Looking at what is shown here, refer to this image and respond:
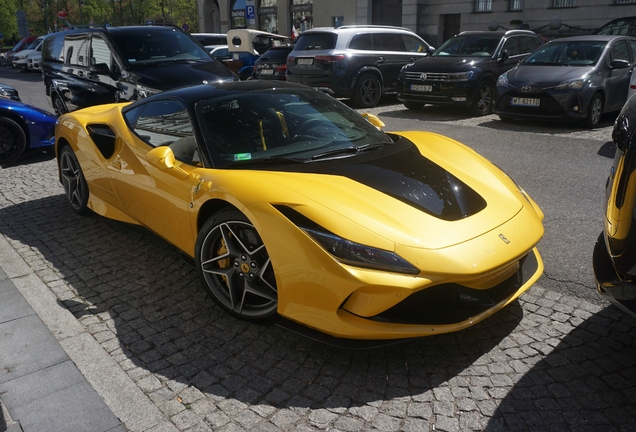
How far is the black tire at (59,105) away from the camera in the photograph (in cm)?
997

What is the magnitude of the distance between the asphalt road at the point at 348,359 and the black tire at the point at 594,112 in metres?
5.33

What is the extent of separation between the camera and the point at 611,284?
104 inches

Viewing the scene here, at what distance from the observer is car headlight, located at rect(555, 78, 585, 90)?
9297mm

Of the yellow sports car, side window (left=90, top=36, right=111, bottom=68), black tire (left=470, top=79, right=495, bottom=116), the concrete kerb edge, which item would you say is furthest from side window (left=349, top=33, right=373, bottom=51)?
the concrete kerb edge

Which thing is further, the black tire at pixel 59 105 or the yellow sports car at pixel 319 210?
the black tire at pixel 59 105

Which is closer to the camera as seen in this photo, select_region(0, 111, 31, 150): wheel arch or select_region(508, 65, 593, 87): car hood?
select_region(0, 111, 31, 150): wheel arch

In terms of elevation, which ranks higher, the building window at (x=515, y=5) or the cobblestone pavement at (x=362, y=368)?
the building window at (x=515, y=5)

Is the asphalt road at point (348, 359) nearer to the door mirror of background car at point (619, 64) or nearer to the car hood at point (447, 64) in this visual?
the door mirror of background car at point (619, 64)

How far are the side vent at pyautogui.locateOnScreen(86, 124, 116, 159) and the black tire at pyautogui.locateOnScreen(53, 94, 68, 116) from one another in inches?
228

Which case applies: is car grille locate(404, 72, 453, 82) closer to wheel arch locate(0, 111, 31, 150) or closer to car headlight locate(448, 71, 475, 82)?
car headlight locate(448, 71, 475, 82)

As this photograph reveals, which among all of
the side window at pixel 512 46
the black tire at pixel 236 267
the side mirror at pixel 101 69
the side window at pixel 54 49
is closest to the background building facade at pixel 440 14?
the side window at pixel 512 46

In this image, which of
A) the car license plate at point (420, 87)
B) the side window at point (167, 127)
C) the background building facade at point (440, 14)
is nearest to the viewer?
the side window at point (167, 127)

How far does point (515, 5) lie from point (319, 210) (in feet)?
82.1

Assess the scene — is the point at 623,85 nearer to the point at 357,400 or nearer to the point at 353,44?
the point at 353,44
